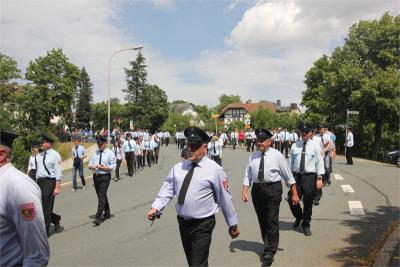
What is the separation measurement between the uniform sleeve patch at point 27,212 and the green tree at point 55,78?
61670mm

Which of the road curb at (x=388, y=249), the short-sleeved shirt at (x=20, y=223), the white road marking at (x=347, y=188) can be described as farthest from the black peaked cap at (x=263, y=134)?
the white road marking at (x=347, y=188)

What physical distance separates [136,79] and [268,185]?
8570 centimetres

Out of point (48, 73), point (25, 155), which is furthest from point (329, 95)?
point (48, 73)

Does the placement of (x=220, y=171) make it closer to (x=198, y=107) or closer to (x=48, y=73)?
(x=48, y=73)

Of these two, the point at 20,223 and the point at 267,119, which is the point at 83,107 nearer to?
the point at 267,119

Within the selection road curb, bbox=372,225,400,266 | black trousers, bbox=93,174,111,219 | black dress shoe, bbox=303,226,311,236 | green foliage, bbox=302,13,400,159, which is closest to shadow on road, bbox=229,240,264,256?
black dress shoe, bbox=303,226,311,236

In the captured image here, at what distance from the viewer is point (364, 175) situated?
18.4 m

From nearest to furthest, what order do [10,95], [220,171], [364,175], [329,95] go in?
[220,171], [364,175], [329,95], [10,95]

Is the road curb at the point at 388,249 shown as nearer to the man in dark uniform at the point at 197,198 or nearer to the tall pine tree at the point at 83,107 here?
the man in dark uniform at the point at 197,198

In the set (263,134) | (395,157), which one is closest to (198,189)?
(263,134)

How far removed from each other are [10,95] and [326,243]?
5881 cm

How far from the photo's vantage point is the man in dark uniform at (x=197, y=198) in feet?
16.3

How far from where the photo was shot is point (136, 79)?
298 feet

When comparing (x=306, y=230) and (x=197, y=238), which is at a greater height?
(x=197, y=238)
